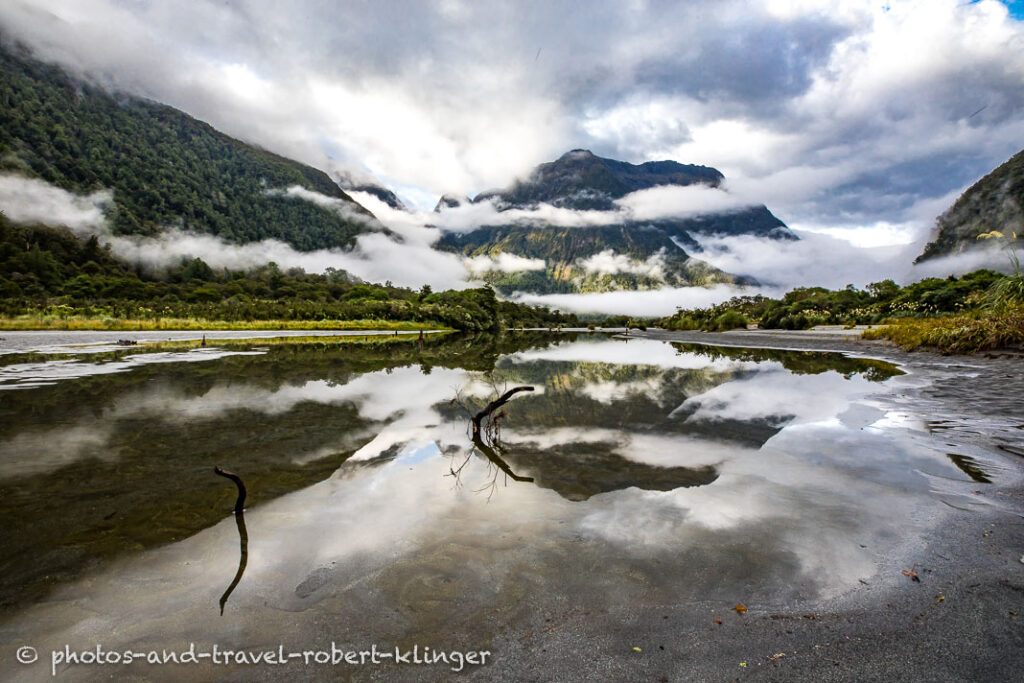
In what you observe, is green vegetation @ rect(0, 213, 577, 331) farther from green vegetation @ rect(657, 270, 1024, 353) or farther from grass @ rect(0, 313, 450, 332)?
green vegetation @ rect(657, 270, 1024, 353)

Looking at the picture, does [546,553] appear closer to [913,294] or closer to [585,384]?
[585,384]

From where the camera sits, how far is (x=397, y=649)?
145 inches

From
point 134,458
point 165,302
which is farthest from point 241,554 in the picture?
point 165,302

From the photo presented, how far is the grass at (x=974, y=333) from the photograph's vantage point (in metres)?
22.2

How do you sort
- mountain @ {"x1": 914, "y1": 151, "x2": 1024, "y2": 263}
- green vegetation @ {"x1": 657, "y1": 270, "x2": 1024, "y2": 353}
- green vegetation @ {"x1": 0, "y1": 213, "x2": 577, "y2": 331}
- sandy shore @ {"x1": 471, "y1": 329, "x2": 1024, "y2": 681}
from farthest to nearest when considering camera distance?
1. mountain @ {"x1": 914, "y1": 151, "x2": 1024, "y2": 263}
2. green vegetation @ {"x1": 0, "y1": 213, "x2": 577, "y2": 331}
3. green vegetation @ {"x1": 657, "y1": 270, "x2": 1024, "y2": 353}
4. sandy shore @ {"x1": 471, "y1": 329, "x2": 1024, "y2": 681}

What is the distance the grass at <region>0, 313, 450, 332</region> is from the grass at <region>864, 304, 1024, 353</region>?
80045mm

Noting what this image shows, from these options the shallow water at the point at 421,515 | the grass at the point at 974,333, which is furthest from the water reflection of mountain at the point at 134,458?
the grass at the point at 974,333

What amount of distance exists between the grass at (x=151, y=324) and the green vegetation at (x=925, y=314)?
72.1 m

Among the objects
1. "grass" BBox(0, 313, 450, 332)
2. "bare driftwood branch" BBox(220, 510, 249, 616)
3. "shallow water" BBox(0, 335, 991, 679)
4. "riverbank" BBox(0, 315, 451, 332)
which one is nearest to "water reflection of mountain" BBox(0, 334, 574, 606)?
"shallow water" BBox(0, 335, 991, 679)

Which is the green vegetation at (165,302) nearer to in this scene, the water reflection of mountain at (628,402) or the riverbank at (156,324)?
the riverbank at (156,324)

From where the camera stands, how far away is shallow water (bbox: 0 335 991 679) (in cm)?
417

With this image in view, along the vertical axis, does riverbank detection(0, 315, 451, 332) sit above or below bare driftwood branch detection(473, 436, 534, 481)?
below

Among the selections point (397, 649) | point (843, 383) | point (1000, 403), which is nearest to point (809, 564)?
point (397, 649)

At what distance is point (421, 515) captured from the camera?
6.40 m
